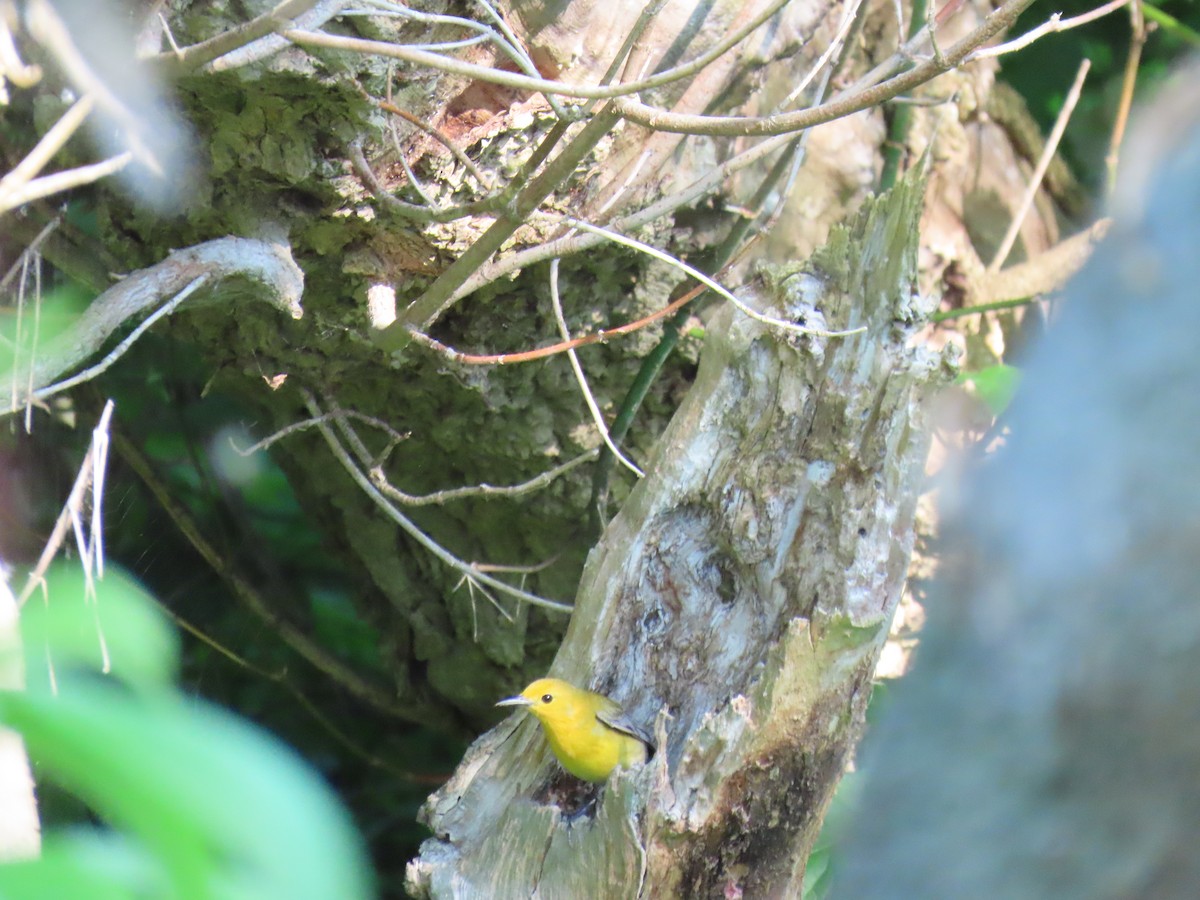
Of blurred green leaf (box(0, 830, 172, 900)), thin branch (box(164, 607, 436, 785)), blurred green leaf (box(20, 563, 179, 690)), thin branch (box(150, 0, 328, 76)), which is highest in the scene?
thin branch (box(150, 0, 328, 76))

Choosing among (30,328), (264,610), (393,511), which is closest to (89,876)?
(30,328)

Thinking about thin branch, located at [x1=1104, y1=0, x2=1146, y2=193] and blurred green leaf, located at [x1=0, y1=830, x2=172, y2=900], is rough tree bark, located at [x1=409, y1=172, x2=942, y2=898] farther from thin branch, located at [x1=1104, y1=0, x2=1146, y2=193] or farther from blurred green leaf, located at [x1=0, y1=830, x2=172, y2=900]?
thin branch, located at [x1=1104, y1=0, x2=1146, y2=193]

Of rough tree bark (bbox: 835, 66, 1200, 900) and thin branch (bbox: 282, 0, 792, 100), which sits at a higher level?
thin branch (bbox: 282, 0, 792, 100)

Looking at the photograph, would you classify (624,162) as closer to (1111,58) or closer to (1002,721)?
(1002,721)

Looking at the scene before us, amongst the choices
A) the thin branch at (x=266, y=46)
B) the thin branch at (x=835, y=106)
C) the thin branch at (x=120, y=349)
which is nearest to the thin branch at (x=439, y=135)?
the thin branch at (x=266, y=46)

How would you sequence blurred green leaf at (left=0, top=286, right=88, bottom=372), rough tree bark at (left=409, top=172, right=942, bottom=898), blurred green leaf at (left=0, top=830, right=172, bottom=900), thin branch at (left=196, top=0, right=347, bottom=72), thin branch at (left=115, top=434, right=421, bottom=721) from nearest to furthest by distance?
blurred green leaf at (left=0, top=830, right=172, bottom=900) < blurred green leaf at (left=0, top=286, right=88, bottom=372) < thin branch at (left=196, top=0, right=347, bottom=72) < rough tree bark at (left=409, top=172, right=942, bottom=898) < thin branch at (left=115, top=434, right=421, bottom=721)

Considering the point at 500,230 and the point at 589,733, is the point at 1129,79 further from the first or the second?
the point at 589,733

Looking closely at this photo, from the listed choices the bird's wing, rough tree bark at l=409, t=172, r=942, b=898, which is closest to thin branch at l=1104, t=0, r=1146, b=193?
rough tree bark at l=409, t=172, r=942, b=898
